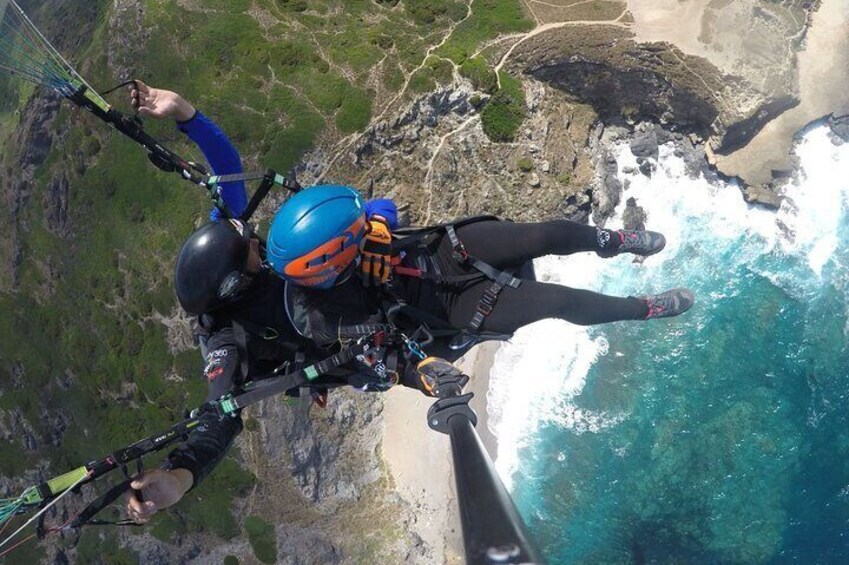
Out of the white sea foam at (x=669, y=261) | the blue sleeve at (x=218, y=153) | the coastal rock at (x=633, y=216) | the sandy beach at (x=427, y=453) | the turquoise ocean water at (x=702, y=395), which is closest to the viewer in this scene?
the blue sleeve at (x=218, y=153)

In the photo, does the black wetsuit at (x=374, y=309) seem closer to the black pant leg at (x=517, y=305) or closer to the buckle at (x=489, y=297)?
the black pant leg at (x=517, y=305)

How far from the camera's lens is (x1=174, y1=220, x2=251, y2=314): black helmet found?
6324mm

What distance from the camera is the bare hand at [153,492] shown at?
534 cm

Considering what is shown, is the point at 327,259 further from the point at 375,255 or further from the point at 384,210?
the point at 384,210

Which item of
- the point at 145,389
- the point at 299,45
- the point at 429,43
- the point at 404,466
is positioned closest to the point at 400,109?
the point at 429,43

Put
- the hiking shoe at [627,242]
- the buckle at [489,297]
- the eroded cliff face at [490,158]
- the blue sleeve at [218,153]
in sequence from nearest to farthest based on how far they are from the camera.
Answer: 1. the blue sleeve at [218,153]
2. the buckle at [489,297]
3. the hiking shoe at [627,242]
4. the eroded cliff face at [490,158]

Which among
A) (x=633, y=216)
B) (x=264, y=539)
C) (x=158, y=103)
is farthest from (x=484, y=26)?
(x=264, y=539)

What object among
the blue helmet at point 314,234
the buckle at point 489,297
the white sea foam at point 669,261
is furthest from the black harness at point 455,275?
the white sea foam at point 669,261

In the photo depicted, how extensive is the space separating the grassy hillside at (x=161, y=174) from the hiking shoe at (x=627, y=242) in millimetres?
17184

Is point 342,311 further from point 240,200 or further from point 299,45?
point 299,45

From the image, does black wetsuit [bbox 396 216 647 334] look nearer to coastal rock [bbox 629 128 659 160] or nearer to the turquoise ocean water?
the turquoise ocean water

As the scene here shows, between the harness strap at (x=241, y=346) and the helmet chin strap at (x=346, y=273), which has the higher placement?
the helmet chin strap at (x=346, y=273)

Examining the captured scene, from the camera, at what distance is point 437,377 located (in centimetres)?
658

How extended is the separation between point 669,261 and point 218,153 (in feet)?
76.3
